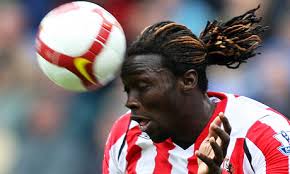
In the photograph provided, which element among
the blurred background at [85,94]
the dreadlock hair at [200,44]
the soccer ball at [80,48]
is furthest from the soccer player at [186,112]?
the blurred background at [85,94]

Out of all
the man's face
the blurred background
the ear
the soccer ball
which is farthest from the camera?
the blurred background

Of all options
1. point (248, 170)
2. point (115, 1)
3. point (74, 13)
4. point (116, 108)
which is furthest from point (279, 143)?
point (115, 1)

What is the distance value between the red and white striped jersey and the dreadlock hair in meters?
0.27

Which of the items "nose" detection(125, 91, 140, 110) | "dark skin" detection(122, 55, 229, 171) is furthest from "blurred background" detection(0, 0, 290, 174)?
"nose" detection(125, 91, 140, 110)

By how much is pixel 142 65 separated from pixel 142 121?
1.00 feet

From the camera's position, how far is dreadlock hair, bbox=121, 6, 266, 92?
479cm

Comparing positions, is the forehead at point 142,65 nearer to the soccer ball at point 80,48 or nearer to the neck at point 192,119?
the soccer ball at point 80,48

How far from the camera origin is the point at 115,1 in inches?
351

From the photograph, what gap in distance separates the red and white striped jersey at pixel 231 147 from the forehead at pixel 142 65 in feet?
1.57

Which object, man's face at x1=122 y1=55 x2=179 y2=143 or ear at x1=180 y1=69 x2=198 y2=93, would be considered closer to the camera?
man's face at x1=122 y1=55 x2=179 y2=143

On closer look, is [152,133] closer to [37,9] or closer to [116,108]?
[116,108]

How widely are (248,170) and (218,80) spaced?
2.99 m

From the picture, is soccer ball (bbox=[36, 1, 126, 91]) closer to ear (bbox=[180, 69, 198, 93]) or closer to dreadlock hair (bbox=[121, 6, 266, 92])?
dreadlock hair (bbox=[121, 6, 266, 92])

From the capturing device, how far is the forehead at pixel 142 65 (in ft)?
15.5
